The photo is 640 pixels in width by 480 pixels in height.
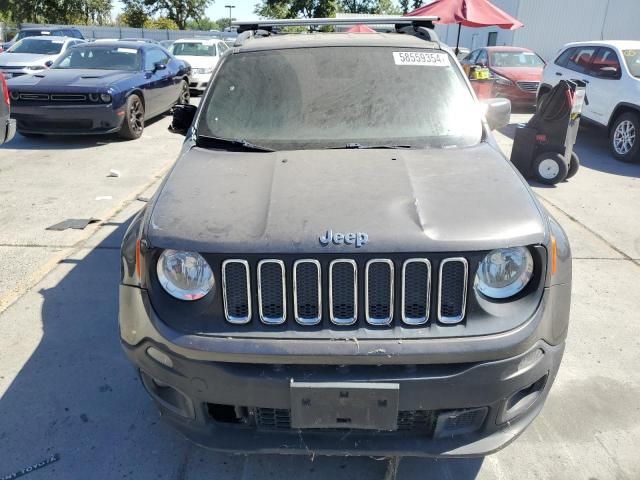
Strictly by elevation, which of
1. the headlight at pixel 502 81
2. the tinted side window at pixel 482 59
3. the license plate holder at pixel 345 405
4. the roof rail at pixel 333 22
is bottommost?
the headlight at pixel 502 81

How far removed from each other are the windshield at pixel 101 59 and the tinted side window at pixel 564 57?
8.44 metres

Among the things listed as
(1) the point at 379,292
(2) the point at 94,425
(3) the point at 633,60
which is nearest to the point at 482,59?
(3) the point at 633,60

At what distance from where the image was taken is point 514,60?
1464 cm

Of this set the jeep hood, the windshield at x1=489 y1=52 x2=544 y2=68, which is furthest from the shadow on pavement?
the windshield at x1=489 y1=52 x2=544 y2=68

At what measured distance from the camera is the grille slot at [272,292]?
6.64 ft

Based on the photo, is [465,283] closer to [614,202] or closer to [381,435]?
[381,435]

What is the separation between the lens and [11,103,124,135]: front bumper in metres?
8.77

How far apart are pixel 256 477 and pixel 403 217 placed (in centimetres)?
139

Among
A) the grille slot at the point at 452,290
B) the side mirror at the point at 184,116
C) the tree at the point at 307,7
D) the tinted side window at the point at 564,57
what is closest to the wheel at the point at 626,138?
the tinted side window at the point at 564,57

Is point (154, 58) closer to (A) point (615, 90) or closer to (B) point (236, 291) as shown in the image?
(A) point (615, 90)

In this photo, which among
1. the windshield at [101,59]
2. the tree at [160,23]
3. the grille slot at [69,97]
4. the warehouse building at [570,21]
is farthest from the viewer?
the tree at [160,23]

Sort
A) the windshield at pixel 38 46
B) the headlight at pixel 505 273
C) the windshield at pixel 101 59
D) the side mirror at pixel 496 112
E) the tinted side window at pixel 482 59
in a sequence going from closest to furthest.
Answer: the headlight at pixel 505 273 → the side mirror at pixel 496 112 → the windshield at pixel 101 59 → the windshield at pixel 38 46 → the tinted side window at pixel 482 59

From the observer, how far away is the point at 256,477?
2.50 metres

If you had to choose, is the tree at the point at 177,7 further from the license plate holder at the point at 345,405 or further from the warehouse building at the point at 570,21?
the license plate holder at the point at 345,405
